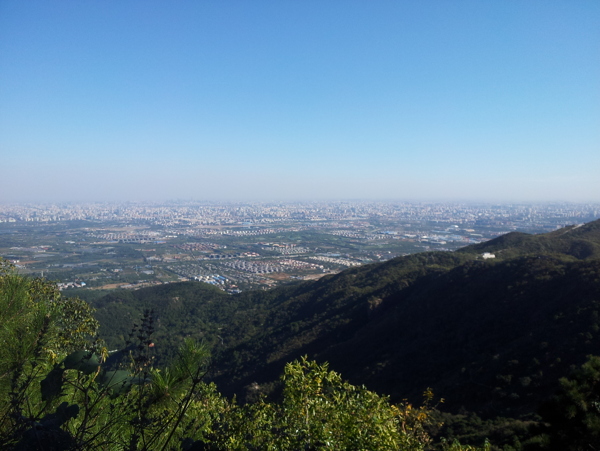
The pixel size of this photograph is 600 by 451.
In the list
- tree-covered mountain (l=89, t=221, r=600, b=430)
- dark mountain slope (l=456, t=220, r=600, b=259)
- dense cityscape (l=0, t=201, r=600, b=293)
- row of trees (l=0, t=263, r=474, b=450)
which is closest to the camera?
row of trees (l=0, t=263, r=474, b=450)

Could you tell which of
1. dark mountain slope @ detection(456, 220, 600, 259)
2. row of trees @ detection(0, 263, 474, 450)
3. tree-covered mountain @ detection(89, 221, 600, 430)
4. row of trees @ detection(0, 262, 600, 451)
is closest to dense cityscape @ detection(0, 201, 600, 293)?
tree-covered mountain @ detection(89, 221, 600, 430)

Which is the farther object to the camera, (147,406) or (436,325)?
(436,325)

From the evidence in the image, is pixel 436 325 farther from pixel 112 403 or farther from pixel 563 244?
pixel 112 403

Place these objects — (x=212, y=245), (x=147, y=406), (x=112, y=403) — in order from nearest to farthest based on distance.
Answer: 1. (x=147, y=406)
2. (x=112, y=403)
3. (x=212, y=245)

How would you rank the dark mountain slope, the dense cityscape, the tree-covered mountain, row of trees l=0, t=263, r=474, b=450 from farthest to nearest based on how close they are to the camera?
the dense cityscape < the dark mountain slope < the tree-covered mountain < row of trees l=0, t=263, r=474, b=450

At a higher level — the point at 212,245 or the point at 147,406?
the point at 147,406

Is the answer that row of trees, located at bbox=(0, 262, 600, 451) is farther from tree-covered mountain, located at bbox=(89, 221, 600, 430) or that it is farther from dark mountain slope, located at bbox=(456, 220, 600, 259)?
dark mountain slope, located at bbox=(456, 220, 600, 259)

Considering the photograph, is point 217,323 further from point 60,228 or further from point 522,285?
point 60,228

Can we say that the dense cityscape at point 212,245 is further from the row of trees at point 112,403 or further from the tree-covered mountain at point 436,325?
the row of trees at point 112,403

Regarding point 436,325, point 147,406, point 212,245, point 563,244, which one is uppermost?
point 147,406

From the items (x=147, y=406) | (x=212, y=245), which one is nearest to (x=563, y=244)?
(x=147, y=406)
